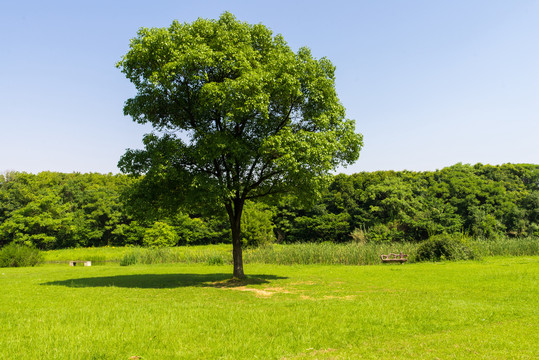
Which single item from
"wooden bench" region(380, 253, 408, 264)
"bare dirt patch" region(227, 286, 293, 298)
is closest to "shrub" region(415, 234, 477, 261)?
"wooden bench" region(380, 253, 408, 264)

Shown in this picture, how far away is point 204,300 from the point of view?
11.3 m

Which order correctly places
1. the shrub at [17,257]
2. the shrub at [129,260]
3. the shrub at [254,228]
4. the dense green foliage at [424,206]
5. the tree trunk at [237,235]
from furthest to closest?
the dense green foliage at [424,206], the shrub at [254,228], the shrub at [129,260], the shrub at [17,257], the tree trunk at [237,235]

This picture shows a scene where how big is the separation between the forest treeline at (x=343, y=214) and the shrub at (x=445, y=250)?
18461 mm

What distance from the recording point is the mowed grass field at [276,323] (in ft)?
19.6

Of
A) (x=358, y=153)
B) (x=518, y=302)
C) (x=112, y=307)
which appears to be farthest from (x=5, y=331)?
(x=358, y=153)

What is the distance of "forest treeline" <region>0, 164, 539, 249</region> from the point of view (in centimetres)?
4709

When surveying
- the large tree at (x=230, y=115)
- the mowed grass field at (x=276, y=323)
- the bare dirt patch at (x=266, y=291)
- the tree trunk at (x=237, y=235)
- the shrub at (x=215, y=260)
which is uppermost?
the large tree at (x=230, y=115)

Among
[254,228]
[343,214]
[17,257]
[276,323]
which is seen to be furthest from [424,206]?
[276,323]

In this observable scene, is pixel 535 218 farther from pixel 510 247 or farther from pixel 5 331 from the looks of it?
pixel 5 331

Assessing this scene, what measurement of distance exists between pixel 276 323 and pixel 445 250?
796 inches

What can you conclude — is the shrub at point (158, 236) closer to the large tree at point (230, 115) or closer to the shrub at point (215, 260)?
the shrub at point (215, 260)

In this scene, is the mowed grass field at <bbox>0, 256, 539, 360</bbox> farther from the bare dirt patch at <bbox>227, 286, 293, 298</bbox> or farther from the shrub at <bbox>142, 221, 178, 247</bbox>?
the shrub at <bbox>142, 221, 178, 247</bbox>

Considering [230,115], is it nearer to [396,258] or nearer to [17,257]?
[396,258]

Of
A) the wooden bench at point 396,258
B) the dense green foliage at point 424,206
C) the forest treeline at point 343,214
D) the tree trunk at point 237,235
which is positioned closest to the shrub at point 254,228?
→ the forest treeline at point 343,214
